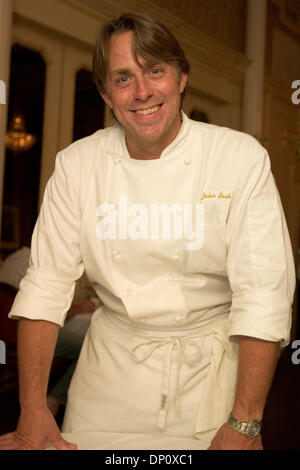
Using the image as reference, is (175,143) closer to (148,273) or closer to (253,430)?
(148,273)

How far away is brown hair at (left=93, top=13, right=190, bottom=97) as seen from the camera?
760 mm

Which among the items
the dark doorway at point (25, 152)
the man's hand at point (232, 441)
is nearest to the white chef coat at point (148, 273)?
the man's hand at point (232, 441)

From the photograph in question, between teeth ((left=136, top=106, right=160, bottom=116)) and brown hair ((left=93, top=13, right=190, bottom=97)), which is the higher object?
brown hair ((left=93, top=13, right=190, bottom=97))

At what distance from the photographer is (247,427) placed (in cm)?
67

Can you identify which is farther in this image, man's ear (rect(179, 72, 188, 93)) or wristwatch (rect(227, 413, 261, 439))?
man's ear (rect(179, 72, 188, 93))

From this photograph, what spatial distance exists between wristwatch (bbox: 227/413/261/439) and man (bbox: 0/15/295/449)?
9cm

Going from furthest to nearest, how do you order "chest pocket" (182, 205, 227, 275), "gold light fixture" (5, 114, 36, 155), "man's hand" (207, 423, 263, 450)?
"gold light fixture" (5, 114, 36, 155) → "chest pocket" (182, 205, 227, 275) → "man's hand" (207, 423, 263, 450)

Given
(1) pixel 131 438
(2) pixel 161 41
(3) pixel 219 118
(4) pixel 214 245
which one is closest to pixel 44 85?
(3) pixel 219 118

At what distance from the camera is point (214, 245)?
2.53 ft

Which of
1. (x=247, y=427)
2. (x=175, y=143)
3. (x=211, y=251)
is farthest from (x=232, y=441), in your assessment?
(x=175, y=143)

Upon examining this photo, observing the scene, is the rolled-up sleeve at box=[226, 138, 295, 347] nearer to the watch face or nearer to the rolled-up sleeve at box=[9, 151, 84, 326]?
the watch face

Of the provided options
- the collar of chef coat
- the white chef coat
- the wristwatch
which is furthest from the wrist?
the collar of chef coat

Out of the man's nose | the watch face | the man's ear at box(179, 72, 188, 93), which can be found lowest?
the watch face

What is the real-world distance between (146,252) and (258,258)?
0.18 metres
